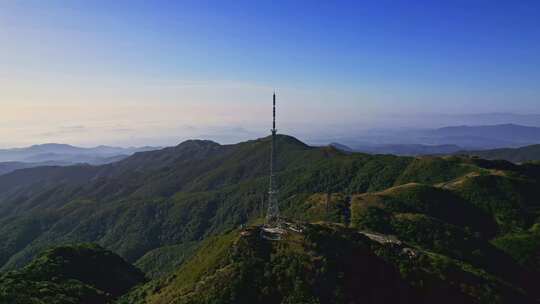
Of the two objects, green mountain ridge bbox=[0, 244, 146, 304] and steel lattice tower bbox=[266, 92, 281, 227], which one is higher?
steel lattice tower bbox=[266, 92, 281, 227]

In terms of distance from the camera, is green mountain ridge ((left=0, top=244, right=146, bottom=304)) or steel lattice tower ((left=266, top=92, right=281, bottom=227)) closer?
green mountain ridge ((left=0, top=244, right=146, bottom=304))

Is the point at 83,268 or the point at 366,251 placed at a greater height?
the point at 366,251

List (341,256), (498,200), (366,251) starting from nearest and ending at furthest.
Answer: (341,256), (366,251), (498,200)

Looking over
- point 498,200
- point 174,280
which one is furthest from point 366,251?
point 498,200

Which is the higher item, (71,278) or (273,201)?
(273,201)

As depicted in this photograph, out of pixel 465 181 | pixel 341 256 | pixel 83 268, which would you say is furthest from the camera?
pixel 465 181

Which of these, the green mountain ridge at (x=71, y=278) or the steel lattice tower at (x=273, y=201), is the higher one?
the steel lattice tower at (x=273, y=201)

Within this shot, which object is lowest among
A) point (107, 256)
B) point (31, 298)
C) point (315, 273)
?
point (107, 256)

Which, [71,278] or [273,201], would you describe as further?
[71,278]

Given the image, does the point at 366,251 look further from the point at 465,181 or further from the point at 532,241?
the point at 465,181

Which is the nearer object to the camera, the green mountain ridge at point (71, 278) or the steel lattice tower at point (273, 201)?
the green mountain ridge at point (71, 278)

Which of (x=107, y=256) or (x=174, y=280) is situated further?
(x=107, y=256)
